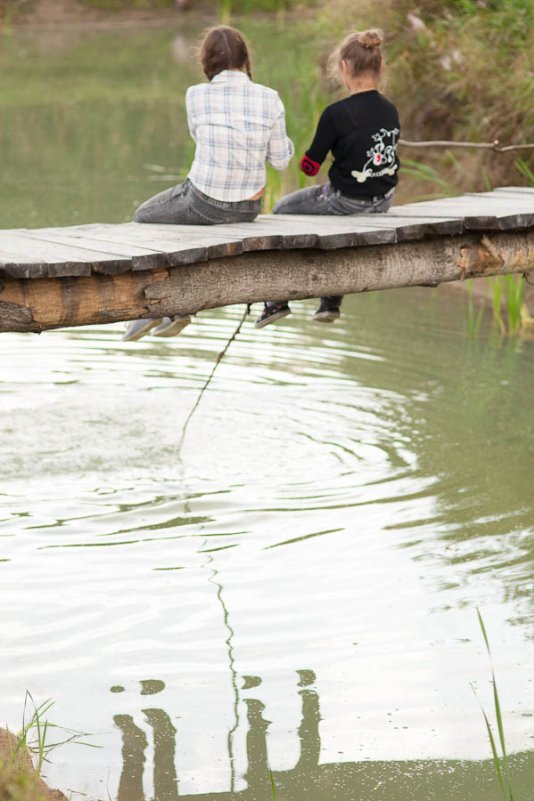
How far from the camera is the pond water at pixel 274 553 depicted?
3676mm

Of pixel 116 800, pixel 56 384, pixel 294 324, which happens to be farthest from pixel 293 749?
pixel 294 324

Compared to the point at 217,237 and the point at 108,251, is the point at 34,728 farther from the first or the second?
the point at 217,237

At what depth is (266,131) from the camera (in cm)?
530

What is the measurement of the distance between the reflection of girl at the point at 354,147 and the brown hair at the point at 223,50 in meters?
0.38

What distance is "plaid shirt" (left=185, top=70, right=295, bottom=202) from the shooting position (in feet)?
17.1

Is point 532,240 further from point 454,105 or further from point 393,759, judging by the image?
point 454,105

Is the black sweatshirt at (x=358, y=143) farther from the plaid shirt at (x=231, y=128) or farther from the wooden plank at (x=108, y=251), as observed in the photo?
the wooden plank at (x=108, y=251)

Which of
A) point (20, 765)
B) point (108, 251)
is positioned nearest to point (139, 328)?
point (108, 251)

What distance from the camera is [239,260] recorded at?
4.44 m

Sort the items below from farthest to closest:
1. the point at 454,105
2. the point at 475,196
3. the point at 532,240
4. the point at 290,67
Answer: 1. the point at 290,67
2. the point at 454,105
3. the point at 475,196
4. the point at 532,240

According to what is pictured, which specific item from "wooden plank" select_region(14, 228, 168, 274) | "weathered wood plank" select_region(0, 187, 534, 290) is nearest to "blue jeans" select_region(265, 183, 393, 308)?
"weathered wood plank" select_region(0, 187, 534, 290)

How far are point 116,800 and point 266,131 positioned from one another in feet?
9.18

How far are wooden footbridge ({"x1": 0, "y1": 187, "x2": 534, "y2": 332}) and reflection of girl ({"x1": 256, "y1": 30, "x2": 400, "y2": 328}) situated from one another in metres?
0.18

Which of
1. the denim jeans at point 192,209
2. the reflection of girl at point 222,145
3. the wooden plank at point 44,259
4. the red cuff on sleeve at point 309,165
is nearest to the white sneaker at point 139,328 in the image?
the reflection of girl at point 222,145
